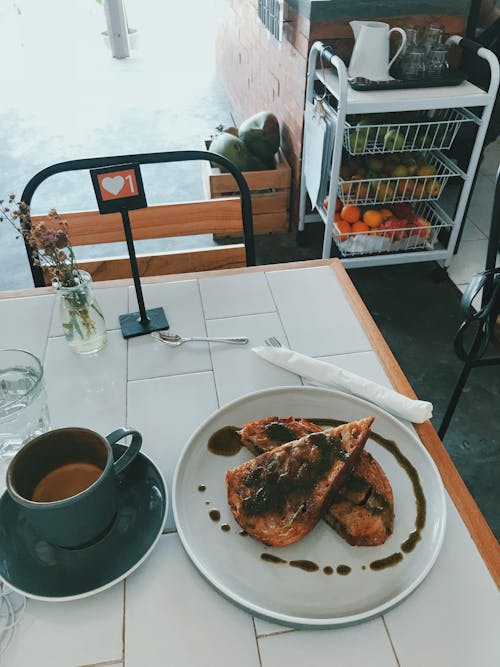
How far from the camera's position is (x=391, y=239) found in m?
2.31

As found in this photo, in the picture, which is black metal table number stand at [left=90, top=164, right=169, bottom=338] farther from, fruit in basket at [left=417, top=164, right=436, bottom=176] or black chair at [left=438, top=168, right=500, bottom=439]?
fruit in basket at [left=417, top=164, right=436, bottom=176]

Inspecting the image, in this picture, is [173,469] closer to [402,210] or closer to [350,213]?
[350,213]

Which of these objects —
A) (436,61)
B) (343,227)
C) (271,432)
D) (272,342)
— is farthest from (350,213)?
(271,432)

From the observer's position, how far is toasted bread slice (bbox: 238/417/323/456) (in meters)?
0.71

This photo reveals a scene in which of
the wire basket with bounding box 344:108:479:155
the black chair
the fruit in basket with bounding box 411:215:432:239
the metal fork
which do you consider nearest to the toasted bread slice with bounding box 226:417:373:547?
the metal fork

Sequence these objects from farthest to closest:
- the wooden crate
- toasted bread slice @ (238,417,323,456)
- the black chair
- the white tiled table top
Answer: the wooden crate, the black chair, toasted bread slice @ (238,417,323,456), the white tiled table top

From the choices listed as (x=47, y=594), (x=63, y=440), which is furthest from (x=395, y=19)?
(x=47, y=594)

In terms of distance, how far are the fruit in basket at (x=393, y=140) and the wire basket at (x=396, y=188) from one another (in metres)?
0.14

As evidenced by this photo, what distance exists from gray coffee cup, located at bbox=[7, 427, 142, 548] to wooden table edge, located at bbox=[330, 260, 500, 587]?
429mm

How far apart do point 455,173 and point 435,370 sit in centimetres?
83

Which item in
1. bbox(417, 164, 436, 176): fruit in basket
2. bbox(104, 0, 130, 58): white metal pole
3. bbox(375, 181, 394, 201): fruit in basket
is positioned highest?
bbox(417, 164, 436, 176): fruit in basket

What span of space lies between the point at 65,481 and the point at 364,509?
1.16 ft

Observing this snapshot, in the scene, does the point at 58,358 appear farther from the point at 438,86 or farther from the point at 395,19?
the point at 395,19

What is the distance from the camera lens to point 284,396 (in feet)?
2.65
